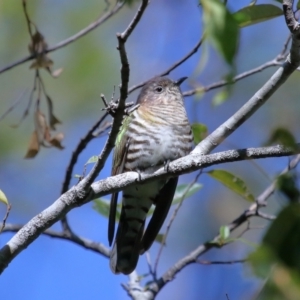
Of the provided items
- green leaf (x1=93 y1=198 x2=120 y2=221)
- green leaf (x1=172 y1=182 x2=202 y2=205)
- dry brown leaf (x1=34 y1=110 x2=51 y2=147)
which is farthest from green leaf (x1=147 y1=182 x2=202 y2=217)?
dry brown leaf (x1=34 y1=110 x2=51 y2=147)

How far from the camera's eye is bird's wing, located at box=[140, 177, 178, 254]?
404cm

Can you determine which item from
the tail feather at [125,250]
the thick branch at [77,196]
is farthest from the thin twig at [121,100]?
the tail feather at [125,250]

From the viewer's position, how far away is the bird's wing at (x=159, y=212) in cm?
404

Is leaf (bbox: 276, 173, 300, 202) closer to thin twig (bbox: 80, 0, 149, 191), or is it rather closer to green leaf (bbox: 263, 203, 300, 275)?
green leaf (bbox: 263, 203, 300, 275)

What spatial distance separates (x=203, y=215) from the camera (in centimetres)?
672

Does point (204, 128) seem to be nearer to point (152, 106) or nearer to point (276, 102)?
point (152, 106)

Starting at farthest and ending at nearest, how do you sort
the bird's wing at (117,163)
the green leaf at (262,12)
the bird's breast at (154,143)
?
1. the bird's breast at (154,143)
2. the bird's wing at (117,163)
3. the green leaf at (262,12)

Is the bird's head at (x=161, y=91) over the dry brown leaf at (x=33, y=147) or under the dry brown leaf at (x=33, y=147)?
over

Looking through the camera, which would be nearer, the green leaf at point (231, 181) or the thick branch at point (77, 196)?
the thick branch at point (77, 196)

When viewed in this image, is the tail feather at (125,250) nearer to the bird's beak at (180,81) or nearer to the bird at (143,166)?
the bird at (143,166)

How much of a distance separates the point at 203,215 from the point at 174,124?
8.51 ft

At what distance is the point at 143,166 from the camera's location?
12.8 feet

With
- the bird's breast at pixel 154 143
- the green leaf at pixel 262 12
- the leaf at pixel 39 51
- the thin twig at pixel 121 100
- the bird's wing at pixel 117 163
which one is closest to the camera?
the thin twig at pixel 121 100

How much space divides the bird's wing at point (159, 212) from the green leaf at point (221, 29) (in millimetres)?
3096
